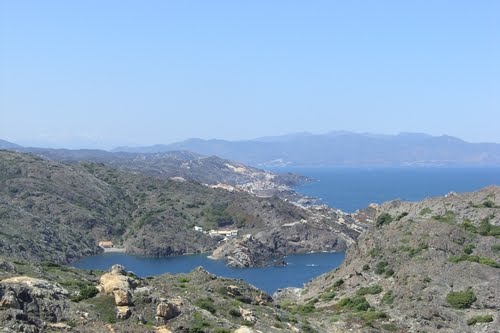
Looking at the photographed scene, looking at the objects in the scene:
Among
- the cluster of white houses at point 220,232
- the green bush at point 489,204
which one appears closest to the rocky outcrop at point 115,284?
the green bush at point 489,204

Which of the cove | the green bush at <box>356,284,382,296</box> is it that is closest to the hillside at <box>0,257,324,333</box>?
the green bush at <box>356,284,382,296</box>

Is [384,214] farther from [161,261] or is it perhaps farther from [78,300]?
[161,261]

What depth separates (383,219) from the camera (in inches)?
3319

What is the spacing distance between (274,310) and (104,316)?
15050 mm

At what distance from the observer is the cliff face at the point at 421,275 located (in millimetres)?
50031

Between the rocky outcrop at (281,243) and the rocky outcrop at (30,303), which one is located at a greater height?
the rocky outcrop at (30,303)

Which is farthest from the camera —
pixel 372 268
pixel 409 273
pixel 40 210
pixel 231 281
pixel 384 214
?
pixel 40 210

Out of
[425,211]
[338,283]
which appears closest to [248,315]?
[338,283]

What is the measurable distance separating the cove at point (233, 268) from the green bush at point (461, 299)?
66.5 metres

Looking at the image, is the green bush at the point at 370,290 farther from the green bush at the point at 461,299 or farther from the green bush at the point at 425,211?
the green bush at the point at 425,211

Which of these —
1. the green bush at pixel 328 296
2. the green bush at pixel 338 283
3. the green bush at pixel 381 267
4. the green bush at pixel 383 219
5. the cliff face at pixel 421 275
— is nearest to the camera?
the cliff face at pixel 421 275

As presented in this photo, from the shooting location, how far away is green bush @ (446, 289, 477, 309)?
174 feet

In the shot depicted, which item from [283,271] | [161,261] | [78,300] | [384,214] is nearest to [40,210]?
[161,261]

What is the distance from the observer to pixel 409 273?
6172 centimetres
